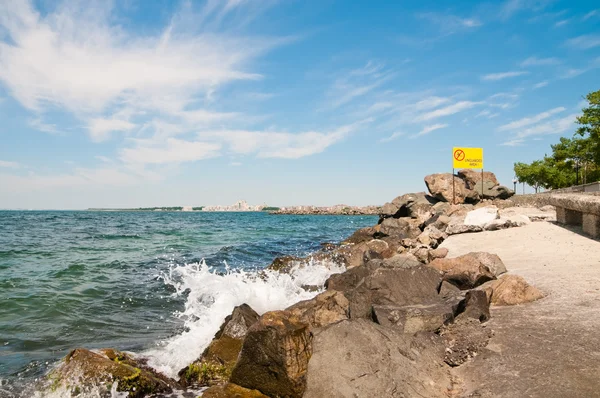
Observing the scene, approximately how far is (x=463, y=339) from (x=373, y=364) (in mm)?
1255

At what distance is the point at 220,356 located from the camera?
5758 millimetres

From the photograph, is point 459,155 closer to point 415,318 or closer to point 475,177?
point 475,177

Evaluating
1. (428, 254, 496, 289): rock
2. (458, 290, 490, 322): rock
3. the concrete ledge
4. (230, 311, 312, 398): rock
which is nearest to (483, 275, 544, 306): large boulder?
(458, 290, 490, 322): rock

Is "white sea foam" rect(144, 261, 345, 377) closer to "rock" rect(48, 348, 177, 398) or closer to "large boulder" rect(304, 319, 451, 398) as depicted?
"rock" rect(48, 348, 177, 398)

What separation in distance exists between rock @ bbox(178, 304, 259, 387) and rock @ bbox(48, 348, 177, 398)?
1.28 feet

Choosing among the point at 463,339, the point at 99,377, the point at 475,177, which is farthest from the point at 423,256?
the point at 475,177

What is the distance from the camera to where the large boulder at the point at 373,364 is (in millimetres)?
3986

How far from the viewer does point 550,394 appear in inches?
137

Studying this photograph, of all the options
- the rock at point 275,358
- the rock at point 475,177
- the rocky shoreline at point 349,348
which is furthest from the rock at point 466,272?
the rock at point 475,177

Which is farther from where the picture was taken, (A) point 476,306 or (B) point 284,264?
(B) point 284,264

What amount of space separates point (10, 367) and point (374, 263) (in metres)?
7.38

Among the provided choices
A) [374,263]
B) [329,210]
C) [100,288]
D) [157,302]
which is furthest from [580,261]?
[329,210]

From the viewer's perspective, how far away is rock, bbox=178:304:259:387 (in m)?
5.40

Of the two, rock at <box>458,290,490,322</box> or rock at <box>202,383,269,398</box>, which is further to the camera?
rock at <box>458,290,490,322</box>
